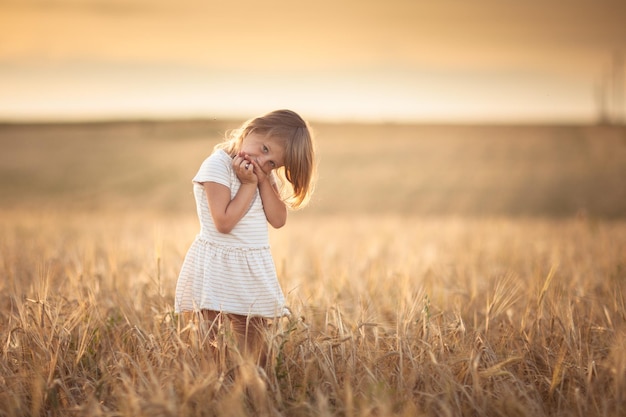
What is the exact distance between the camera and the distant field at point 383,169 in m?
23.9

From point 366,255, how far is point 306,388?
378cm

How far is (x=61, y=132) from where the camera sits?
46844 millimetres

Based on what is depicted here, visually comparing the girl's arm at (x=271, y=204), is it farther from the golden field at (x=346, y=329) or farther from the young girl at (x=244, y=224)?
the golden field at (x=346, y=329)

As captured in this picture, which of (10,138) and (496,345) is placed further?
(10,138)

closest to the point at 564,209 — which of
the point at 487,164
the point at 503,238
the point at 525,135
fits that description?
the point at 487,164

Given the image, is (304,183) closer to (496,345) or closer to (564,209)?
(496,345)

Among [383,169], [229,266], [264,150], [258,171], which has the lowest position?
[229,266]

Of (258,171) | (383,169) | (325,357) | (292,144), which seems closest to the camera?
(325,357)

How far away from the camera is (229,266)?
9.68 ft

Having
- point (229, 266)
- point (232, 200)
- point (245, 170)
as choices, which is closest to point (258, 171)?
point (245, 170)

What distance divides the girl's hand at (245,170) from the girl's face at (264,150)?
0.07 metres

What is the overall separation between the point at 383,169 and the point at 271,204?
2870 centimetres

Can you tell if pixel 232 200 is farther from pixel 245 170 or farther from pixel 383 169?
pixel 383 169

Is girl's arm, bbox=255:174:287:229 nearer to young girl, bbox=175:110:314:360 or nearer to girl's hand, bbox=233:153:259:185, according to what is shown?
young girl, bbox=175:110:314:360
